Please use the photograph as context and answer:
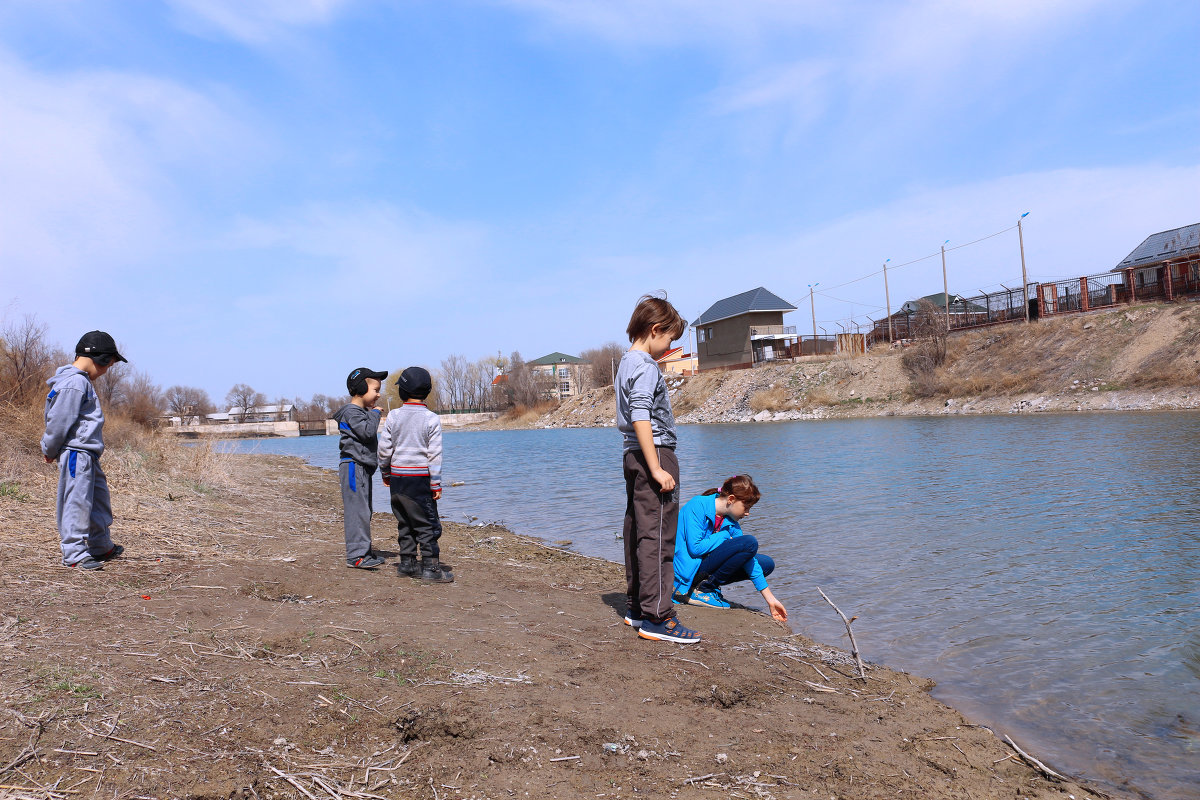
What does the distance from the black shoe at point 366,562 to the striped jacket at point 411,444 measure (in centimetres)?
98

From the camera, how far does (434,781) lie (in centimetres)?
240

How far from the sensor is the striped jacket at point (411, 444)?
5.55 m

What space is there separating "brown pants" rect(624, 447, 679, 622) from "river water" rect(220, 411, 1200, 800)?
1.39 meters

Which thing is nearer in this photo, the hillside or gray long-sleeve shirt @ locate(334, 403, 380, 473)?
gray long-sleeve shirt @ locate(334, 403, 380, 473)

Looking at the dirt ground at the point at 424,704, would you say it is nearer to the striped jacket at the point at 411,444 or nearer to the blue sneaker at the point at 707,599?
the blue sneaker at the point at 707,599

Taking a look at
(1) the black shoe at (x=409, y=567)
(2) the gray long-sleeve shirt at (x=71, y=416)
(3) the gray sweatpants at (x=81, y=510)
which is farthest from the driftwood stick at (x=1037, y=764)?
(2) the gray long-sleeve shirt at (x=71, y=416)

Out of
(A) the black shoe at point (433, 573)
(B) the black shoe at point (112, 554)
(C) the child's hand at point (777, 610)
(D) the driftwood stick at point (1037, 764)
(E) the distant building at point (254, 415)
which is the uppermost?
(E) the distant building at point (254, 415)

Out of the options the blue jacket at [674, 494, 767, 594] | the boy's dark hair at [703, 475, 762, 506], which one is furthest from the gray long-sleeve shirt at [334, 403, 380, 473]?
the boy's dark hair at [703, 475, 762, 506]

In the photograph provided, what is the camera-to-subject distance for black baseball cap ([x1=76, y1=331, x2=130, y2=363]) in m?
5.54

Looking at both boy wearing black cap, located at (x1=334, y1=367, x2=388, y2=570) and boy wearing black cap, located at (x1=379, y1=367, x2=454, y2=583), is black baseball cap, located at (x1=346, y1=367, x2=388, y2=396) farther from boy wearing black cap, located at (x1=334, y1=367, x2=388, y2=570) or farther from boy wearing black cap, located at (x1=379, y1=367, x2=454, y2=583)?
boy wearing black cap, located at (x1=379, y1=367, x2=454, y2=583)

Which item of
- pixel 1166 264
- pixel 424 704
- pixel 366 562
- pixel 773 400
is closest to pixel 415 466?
pixel 366 562

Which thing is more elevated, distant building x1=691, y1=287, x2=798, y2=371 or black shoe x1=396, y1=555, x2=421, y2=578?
distant building x1=691, y1=287, x2=798, y2=371

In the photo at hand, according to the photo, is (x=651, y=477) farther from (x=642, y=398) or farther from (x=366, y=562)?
(x=366, y=562)

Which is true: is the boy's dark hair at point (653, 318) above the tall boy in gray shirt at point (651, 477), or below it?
above
